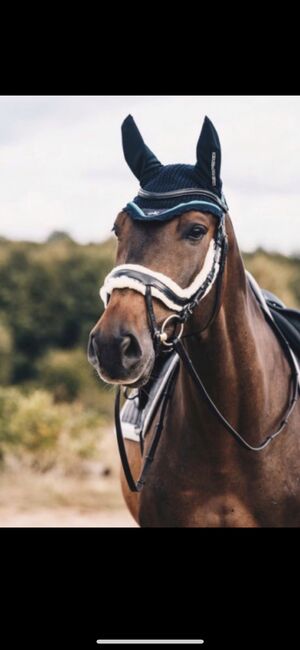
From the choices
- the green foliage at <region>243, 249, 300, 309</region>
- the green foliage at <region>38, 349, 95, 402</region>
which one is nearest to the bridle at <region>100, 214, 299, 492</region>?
the green foliage at <region>243, 249, 300, 309</region>

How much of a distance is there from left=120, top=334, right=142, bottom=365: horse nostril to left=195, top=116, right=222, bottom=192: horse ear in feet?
1.90

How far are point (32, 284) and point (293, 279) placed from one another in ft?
8.83

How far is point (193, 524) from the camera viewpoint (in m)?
2.99

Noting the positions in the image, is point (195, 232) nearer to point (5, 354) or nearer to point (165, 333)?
point (165, 333)

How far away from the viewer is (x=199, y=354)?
2859mm

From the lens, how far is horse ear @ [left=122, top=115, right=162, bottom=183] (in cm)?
281

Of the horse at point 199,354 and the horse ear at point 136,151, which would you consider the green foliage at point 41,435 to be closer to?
the horse at point 199,354

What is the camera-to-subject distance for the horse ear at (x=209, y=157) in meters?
2.63

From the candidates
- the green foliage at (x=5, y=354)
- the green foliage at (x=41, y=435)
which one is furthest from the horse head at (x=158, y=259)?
the green foliage at (x=5, y=354)

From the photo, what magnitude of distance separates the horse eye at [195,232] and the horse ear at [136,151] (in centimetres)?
29

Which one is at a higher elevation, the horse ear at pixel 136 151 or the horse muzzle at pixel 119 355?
the horse ear at pixel 136 151

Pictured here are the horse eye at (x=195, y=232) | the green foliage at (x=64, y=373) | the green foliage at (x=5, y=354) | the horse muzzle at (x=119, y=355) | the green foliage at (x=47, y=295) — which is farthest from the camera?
the green foliage at (x=64, y=373)

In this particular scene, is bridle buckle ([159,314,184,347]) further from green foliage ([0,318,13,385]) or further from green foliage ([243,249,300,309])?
green foliage ([0,318,13,385])
